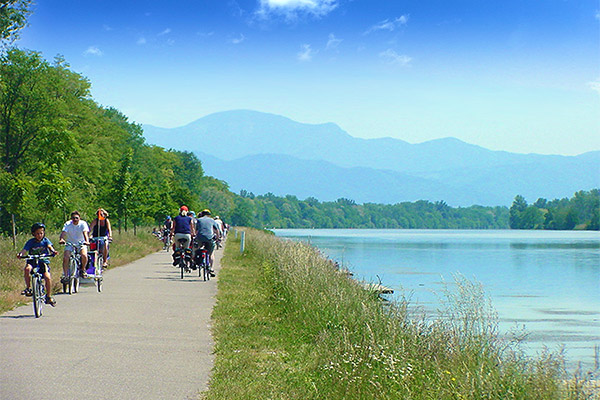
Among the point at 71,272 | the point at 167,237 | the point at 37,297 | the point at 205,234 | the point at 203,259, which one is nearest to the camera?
the point at 37,297

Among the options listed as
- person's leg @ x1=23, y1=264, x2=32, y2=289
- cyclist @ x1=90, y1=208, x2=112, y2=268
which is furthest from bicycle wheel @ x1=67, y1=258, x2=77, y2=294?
person's leg @ x1=23, y1=264, x2=32, y2=289

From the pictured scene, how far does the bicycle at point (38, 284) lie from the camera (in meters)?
12.1

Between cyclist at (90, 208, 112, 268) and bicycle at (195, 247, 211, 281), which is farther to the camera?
bicycle at (195, 247, 211, 281)

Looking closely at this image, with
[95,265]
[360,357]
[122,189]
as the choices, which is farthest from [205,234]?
[122,189]

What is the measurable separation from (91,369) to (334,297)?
528 cm

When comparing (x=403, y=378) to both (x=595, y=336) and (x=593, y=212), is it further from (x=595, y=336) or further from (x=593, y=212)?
(x=593, y=212)

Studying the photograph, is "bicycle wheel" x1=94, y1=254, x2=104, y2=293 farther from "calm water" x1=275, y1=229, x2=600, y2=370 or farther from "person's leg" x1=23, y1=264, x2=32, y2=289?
"calm water" x1=275, y1=229, x2=600, y2=370

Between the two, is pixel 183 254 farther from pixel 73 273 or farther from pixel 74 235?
pixel 74 235

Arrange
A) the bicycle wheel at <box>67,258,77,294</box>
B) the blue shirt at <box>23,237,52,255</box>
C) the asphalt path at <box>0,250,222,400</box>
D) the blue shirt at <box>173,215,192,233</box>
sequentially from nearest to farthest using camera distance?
the asphalt path at <box>0,250,222,400</box> < the blue shirt at <box>23,237,52,255</box> < the bicycle wheel at <box>67,258,77,294</box> < the blue shirt at <box>173,215,192,233</box>

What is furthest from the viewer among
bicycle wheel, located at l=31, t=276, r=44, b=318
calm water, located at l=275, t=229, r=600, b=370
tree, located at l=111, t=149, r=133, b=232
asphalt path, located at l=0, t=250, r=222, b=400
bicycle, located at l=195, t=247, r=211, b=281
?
tree, located at l=111, t=149, r=133, b=232

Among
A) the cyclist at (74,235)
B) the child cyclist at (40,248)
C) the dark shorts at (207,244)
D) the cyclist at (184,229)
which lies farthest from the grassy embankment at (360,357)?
the cyclist at (184,229)

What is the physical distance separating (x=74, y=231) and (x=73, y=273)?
0.99 metres

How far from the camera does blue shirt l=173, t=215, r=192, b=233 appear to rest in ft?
70.6

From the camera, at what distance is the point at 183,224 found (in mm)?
21516
